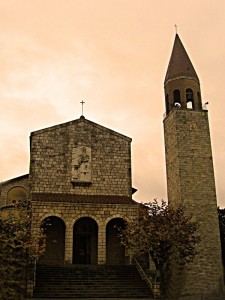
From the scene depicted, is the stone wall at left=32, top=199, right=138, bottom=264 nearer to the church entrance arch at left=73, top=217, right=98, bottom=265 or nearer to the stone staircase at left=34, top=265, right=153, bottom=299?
the church entrance arch at left=73, top=217, right=98, bottom=265

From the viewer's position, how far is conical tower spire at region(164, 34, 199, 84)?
34.7 meters

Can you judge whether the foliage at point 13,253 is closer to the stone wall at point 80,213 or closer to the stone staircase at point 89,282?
the stone staircase at point 89,282

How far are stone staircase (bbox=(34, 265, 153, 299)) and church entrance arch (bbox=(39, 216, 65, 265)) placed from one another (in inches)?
149

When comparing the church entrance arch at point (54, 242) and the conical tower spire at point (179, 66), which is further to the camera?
the conical tower spire at point (179, 66)

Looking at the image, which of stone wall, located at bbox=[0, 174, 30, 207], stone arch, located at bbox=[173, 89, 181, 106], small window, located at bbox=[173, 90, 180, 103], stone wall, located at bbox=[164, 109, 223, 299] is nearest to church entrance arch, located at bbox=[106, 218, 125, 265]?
stone wall, located at bbox=[164, 109, 223, 299]

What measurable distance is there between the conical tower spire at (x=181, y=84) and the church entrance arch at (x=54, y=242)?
1260 cm

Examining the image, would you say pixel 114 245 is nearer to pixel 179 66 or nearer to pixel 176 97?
pixel 176 97

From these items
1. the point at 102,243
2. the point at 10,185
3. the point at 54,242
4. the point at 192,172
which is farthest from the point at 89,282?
the point at 10,185

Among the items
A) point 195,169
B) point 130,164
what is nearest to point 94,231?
point 130,164

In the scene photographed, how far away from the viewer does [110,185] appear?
3209 cm

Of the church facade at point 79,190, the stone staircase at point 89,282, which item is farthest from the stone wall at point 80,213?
the stone staircase at point 89,282

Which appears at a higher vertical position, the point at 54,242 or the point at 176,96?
the point at 176,96

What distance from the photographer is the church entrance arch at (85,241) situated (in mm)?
29484

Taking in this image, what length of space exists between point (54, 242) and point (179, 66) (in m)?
17.2
